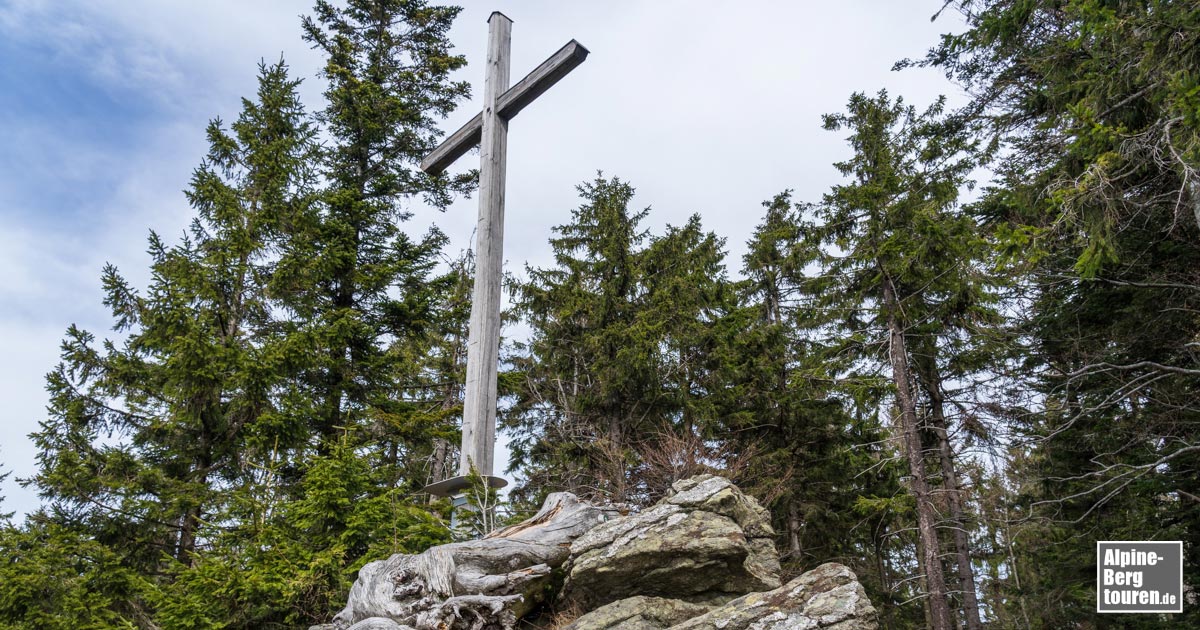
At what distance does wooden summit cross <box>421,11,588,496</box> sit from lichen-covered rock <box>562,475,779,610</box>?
1518 mm

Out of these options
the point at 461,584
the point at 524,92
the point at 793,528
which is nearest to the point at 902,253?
the point at 793,528

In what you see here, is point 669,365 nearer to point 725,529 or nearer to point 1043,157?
point 1043,157

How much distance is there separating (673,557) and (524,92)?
4880 millimetres

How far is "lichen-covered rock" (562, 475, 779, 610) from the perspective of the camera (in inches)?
209

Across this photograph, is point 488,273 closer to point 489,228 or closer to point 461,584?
point 489,228

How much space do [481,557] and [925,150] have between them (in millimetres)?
13275

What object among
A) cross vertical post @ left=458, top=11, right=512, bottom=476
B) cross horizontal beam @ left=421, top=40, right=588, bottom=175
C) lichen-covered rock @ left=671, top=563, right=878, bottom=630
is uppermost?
cross horizontal beam @ left=421, top=40, right=588, bottom=175

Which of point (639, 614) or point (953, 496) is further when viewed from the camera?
point (953, 496)

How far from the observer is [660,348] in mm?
16609

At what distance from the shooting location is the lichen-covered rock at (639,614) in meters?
4.97

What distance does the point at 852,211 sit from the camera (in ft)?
50.4

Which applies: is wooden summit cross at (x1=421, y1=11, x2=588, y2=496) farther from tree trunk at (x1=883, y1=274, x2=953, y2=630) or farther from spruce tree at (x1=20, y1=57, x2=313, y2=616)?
tree trunk at (x1=883, y1=274, x2=953, y2=630)

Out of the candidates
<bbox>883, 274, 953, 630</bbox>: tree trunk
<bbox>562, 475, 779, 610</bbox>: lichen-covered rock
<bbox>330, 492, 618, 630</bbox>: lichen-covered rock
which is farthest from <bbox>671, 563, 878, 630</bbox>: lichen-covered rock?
<bbox>883, 274, 953, 630</bbox>: tree trunk

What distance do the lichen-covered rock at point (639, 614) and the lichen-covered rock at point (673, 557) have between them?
0.53 ft
